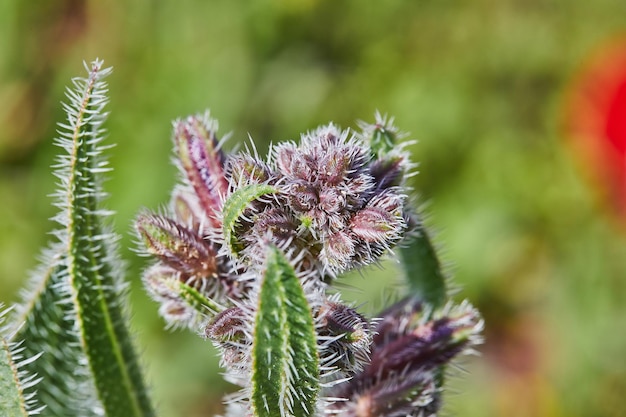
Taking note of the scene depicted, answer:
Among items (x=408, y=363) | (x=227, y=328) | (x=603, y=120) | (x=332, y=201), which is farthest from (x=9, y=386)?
(x=603, y=120)

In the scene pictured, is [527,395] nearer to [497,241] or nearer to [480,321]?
[497,241]

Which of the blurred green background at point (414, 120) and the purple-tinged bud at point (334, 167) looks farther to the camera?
the blurred green background at point (414, 120)

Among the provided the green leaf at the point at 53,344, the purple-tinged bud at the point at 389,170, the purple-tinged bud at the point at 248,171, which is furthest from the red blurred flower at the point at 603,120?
the purple-tinged bud at the point at 248,171

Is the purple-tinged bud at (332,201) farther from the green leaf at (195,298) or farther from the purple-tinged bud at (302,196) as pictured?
the green leaf at (195,298)

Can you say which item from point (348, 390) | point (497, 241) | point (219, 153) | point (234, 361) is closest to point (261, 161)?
point (219, 153)

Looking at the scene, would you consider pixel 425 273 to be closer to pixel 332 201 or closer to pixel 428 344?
pixel 428 344

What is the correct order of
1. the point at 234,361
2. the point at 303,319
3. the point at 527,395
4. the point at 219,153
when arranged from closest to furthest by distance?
the point at 303,319 < the point at 234,361 < the point at 219,153 < the point at 527,395
